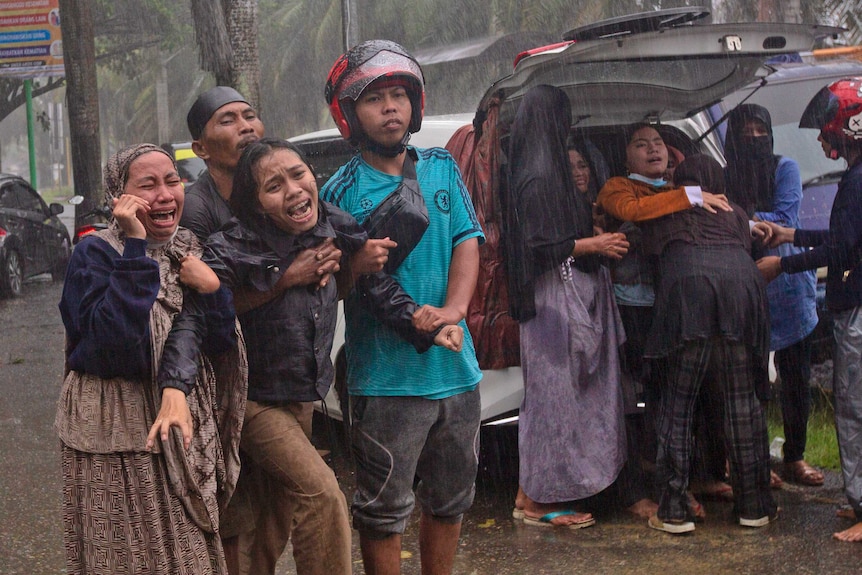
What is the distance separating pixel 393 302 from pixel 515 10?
88.6 ft

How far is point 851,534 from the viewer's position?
4.67 m

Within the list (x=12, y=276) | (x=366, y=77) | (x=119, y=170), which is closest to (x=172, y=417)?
(x=119, y=170)

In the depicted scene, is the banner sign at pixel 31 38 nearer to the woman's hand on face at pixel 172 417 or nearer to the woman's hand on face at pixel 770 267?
the woman's hand on face at pixel 770 267

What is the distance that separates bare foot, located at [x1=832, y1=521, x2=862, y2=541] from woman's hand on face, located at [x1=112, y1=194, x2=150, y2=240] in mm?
3345

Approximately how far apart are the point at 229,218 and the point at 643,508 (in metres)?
2.60

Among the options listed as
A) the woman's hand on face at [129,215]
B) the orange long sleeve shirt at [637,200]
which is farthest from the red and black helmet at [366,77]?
the orange long sleeve shirt at [637,200]

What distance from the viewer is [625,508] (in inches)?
204

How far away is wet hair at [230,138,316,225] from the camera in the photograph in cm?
338

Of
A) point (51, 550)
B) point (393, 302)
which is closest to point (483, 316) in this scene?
point (393, 302)

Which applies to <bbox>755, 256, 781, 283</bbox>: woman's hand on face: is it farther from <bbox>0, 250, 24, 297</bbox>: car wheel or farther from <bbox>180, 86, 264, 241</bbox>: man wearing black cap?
<bbox>0, 250, 24, 297</bbox>: car wheel

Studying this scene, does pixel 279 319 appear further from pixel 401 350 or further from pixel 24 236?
pixel 24 236

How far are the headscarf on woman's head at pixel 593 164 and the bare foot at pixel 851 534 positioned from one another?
6.12 feet

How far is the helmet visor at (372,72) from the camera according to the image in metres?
3.50

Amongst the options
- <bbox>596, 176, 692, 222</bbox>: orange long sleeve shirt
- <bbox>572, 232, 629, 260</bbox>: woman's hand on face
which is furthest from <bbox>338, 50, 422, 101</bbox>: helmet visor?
<bbox>596, 176, 692, 222</bbox>: orange long sleeve shirt
